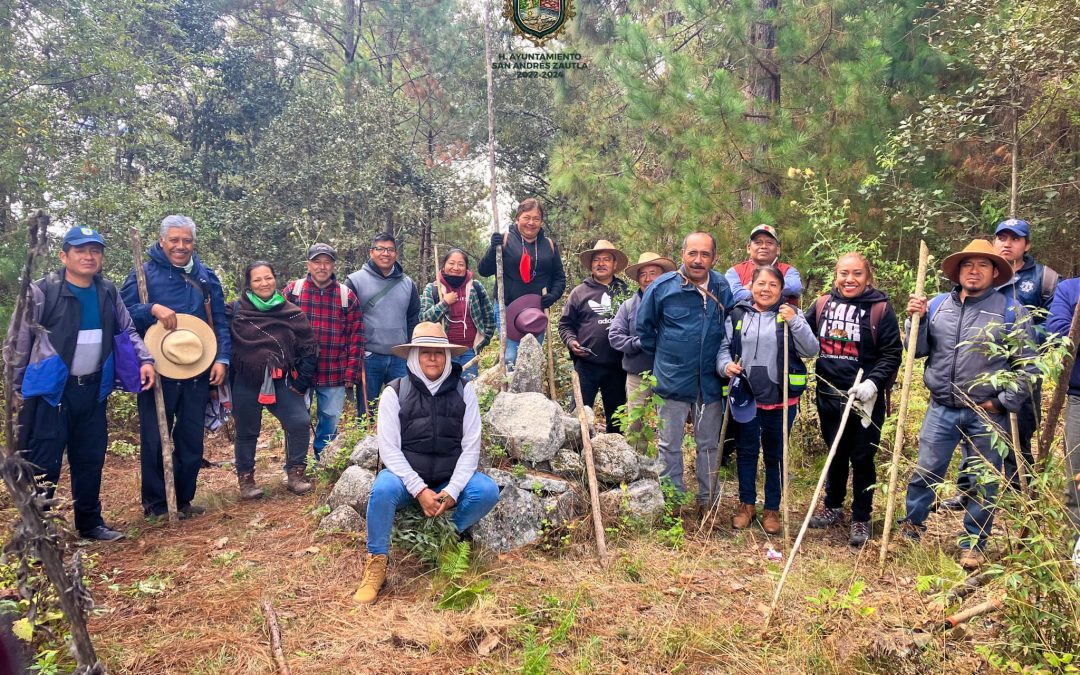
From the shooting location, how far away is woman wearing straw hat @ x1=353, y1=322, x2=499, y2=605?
4.12m

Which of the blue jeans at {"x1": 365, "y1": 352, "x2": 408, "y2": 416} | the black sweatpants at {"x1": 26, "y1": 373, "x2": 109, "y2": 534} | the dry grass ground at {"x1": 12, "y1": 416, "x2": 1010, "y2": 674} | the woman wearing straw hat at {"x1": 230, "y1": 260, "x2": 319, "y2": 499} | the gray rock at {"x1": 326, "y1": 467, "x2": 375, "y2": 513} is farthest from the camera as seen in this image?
the blue jeans at {"x1": 365, "y1": 352, "x2": 408, "y2": 416}

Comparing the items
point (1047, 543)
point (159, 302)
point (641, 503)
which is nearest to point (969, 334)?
point (1047, 543)

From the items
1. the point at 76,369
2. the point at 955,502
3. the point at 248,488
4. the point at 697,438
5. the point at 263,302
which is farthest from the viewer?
the point at 248,488

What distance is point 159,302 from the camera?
17.0 feet

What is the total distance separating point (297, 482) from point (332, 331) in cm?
142

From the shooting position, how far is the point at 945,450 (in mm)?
4469

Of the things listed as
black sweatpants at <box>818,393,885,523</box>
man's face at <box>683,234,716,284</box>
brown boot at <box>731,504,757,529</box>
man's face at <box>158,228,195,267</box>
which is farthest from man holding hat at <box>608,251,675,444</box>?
man's face at <box>158,228,195,267</box>

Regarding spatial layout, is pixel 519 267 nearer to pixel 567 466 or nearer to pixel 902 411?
pixel 567 466

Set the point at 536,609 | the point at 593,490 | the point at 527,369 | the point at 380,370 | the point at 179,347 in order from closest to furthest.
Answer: the point at 536,609 < the point at 593,490 < the point at 179,347 < the point at 527,369 < the point at 380,370

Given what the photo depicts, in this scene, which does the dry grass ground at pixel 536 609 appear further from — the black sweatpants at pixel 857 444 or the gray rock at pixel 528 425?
the gray rock at pixel 528 425

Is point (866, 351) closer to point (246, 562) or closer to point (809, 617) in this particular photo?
point (809, 617)

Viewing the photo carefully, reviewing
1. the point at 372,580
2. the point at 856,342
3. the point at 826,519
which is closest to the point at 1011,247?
the point at 856,342

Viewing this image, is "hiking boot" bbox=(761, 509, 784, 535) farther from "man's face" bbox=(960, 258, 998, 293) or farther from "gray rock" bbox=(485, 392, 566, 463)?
"man's face" bbox=(960, 258, 998, 293)

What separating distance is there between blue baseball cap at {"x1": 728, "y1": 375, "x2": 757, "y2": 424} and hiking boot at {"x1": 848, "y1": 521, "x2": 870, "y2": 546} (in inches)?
44.4
